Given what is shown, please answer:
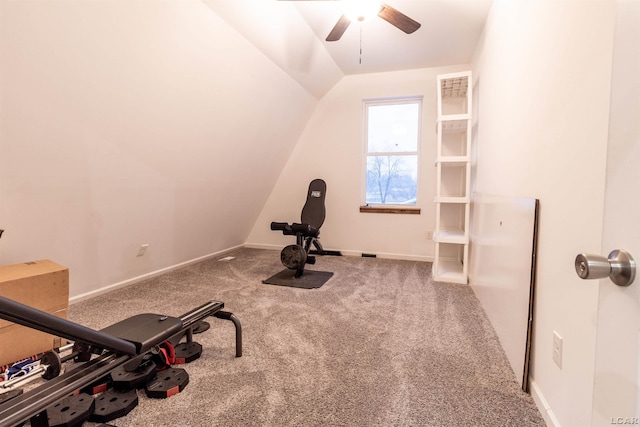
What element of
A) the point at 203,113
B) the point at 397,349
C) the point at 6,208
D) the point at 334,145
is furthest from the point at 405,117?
the point at 6,208

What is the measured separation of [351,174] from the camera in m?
4.50

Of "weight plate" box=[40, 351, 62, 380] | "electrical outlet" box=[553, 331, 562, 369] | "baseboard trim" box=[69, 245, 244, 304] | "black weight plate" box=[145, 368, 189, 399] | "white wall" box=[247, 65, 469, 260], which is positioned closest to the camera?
"electrical outlet" box=[553, 331, 562, 369]

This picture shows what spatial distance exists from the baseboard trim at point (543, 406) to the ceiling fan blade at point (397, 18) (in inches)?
85.7

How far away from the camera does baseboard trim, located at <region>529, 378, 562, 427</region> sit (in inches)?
49.2

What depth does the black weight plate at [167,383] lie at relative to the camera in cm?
145

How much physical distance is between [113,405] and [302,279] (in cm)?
209

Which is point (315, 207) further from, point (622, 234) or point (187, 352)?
point (622, 234)

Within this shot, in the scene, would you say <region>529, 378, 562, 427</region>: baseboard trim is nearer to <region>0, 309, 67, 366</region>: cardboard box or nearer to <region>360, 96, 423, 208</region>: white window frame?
<region>0, 309, 67, 366</region>: cardboard box

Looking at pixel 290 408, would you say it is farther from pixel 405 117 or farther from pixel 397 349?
pixel 405 117

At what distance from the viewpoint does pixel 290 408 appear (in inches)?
54.9

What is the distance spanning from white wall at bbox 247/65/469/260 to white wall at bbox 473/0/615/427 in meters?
2.28

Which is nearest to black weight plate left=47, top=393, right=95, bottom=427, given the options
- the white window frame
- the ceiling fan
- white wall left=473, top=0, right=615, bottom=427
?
white wall left=473, top=0, right=615, bottom=427

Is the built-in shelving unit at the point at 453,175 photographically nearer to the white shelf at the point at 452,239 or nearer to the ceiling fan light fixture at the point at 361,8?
the white shelf at the point at 452,239

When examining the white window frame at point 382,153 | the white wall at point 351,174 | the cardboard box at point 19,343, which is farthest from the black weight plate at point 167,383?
the white window frame at point 382,153
